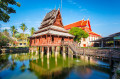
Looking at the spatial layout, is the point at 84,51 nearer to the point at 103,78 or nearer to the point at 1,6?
the point at 103,78

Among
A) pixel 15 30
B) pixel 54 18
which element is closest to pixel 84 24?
pixel 54 18

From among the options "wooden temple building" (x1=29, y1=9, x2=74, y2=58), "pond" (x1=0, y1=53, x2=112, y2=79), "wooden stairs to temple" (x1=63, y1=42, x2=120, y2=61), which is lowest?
"pond" (x1=0, y1=53, x2=112, y2=79)

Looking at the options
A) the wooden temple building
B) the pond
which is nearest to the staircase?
the wooden temple building

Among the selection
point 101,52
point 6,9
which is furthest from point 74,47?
point 6,9

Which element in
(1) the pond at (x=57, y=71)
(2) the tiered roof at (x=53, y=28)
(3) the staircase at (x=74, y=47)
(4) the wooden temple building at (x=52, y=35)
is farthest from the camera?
(2) the tiered roof at (x=53, y=28)

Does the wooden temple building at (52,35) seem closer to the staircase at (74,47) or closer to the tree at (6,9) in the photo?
the staircase at (74,47)

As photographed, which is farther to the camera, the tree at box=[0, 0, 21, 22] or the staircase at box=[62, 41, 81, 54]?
the staircase at box=[62, 41, 81, 54]

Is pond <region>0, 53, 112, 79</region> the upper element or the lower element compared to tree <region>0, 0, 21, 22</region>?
lower

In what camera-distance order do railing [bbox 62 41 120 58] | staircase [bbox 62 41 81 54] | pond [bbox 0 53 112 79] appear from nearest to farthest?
pond [bbox 0 53 112 79] → railing [bbox 62 41 120 58] → staircase [bbox 62 41 81 54]

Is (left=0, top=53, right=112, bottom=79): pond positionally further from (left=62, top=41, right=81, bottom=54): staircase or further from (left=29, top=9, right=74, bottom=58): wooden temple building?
(left=29, top=9, right=74, bottom=58): wooden temple building

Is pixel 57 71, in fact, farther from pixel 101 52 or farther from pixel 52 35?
pixel 52 35

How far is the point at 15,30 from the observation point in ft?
198

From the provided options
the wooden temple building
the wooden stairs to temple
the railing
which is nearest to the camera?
the wooden stairs to temple

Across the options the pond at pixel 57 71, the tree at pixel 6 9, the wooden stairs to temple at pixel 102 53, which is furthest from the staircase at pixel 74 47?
the tree at pixel 6 9
